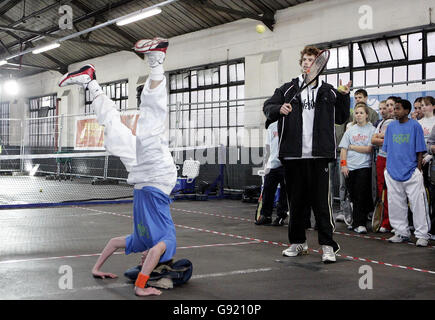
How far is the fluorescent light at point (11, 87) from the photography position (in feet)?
89.9

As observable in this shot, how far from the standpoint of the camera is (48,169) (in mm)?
19844

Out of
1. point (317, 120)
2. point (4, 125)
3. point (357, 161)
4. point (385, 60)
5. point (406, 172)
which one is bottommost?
point (406, 172)

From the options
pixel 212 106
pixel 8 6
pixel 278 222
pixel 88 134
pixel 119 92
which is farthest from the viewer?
pixel 119 92

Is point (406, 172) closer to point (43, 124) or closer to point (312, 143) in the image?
point (312, 143)

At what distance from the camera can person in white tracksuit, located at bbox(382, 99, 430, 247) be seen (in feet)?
19.3

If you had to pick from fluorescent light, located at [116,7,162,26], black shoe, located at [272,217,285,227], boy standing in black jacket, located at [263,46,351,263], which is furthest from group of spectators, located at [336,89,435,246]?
fluorescent light, located at [116,7,162,26]

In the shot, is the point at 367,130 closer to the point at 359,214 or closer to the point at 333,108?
the point at 359,214

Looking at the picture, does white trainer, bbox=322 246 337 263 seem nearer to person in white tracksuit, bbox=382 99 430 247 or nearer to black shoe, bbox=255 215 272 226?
person in white tracksuit, bbox=382 99 430 247

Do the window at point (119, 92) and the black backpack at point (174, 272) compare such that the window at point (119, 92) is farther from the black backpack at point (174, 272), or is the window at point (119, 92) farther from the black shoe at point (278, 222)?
the black backpack at point (174, 272)

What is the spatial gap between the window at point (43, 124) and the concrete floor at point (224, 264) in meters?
13.2

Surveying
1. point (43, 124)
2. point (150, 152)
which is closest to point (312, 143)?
point (150, 152)

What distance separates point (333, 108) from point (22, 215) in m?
5.90

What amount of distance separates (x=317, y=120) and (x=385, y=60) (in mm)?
7390

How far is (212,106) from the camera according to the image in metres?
15.6
